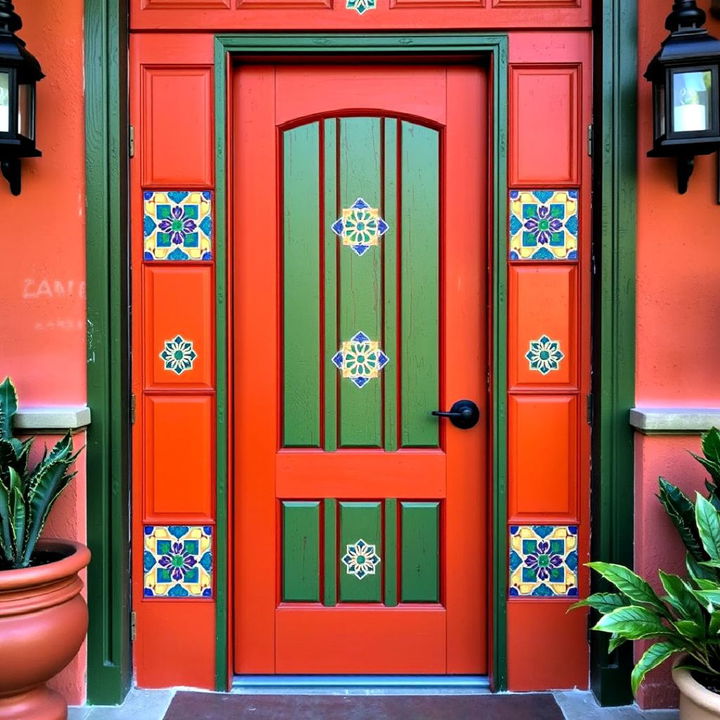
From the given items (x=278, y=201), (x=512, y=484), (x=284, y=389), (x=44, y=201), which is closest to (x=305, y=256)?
(x=278, y=201)

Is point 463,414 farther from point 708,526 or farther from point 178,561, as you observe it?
point 178,561

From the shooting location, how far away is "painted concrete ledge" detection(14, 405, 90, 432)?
2830 millimetres

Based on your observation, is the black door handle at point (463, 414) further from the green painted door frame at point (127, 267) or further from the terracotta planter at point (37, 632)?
the terracotta planter at point (37, 632)

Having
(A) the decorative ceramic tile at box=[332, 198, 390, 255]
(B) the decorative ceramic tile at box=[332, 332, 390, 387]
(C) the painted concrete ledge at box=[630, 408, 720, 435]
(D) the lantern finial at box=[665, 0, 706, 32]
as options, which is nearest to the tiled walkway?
(C) the painted concrete ledge at box=[630, 408, 720, 435]

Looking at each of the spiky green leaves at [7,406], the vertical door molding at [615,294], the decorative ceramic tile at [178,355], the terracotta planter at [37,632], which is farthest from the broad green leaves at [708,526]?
the spiky green leaves at [7,406]

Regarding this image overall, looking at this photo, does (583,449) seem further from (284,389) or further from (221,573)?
(221,573)

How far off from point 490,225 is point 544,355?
1.76 feet

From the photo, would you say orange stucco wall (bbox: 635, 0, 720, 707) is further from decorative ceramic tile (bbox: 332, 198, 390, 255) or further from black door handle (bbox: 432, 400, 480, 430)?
decorative ceramic tile (bbox: 332, 198, 390, 255)

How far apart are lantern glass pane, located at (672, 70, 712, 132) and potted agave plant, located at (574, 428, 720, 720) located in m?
1.03

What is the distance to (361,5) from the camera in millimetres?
3020

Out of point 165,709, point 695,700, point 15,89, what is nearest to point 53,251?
point 15,89

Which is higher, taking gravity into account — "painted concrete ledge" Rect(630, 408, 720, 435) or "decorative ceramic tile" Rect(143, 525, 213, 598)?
"painted concrete ledge" Rect(630, 408, 720, 435)

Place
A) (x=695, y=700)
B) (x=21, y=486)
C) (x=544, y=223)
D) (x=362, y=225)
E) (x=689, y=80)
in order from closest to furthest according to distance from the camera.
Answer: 1. (x=695, y=700)
2. (x=21, y=486)
3. (x=689, y=80)
4. (x=544, y=223)
5. (x=362, y=225)

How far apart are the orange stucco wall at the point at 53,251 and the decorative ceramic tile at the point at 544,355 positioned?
5.51 feet
